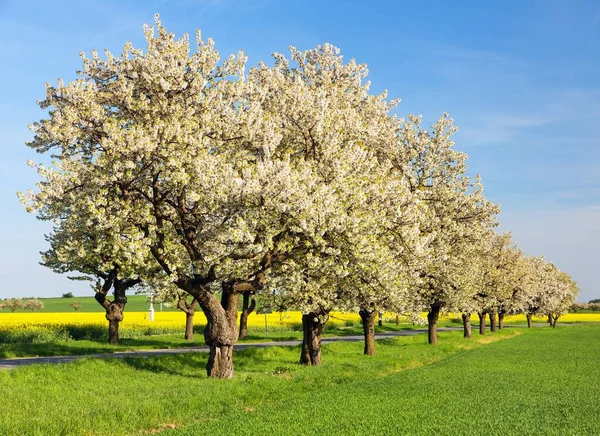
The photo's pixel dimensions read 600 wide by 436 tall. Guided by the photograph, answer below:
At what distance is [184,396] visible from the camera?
81.1 feet

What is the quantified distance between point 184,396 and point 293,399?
15.0 feet

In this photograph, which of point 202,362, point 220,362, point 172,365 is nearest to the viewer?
point 220,362

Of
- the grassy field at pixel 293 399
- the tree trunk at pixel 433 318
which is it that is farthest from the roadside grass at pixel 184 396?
the tree trunk at pixel 433 318

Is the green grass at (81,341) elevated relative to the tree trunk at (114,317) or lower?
lower

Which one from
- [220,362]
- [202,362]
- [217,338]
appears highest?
[217,338]

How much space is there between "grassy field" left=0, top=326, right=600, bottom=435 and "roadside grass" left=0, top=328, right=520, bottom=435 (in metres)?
0.05

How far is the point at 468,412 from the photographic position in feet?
74.4

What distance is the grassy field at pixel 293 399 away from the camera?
1953 centimetres

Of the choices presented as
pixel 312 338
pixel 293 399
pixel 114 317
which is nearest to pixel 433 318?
pixel 312 338

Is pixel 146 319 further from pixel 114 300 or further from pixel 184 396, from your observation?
pixel 184 396

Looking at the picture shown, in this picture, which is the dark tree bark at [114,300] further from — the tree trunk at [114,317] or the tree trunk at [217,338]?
the tree trunk at [217,338]

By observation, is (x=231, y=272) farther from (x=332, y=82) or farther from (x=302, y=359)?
(x=332, y=82)

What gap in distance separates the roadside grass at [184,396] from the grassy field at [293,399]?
5 cm

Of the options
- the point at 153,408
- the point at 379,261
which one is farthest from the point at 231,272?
the point at 153,408
